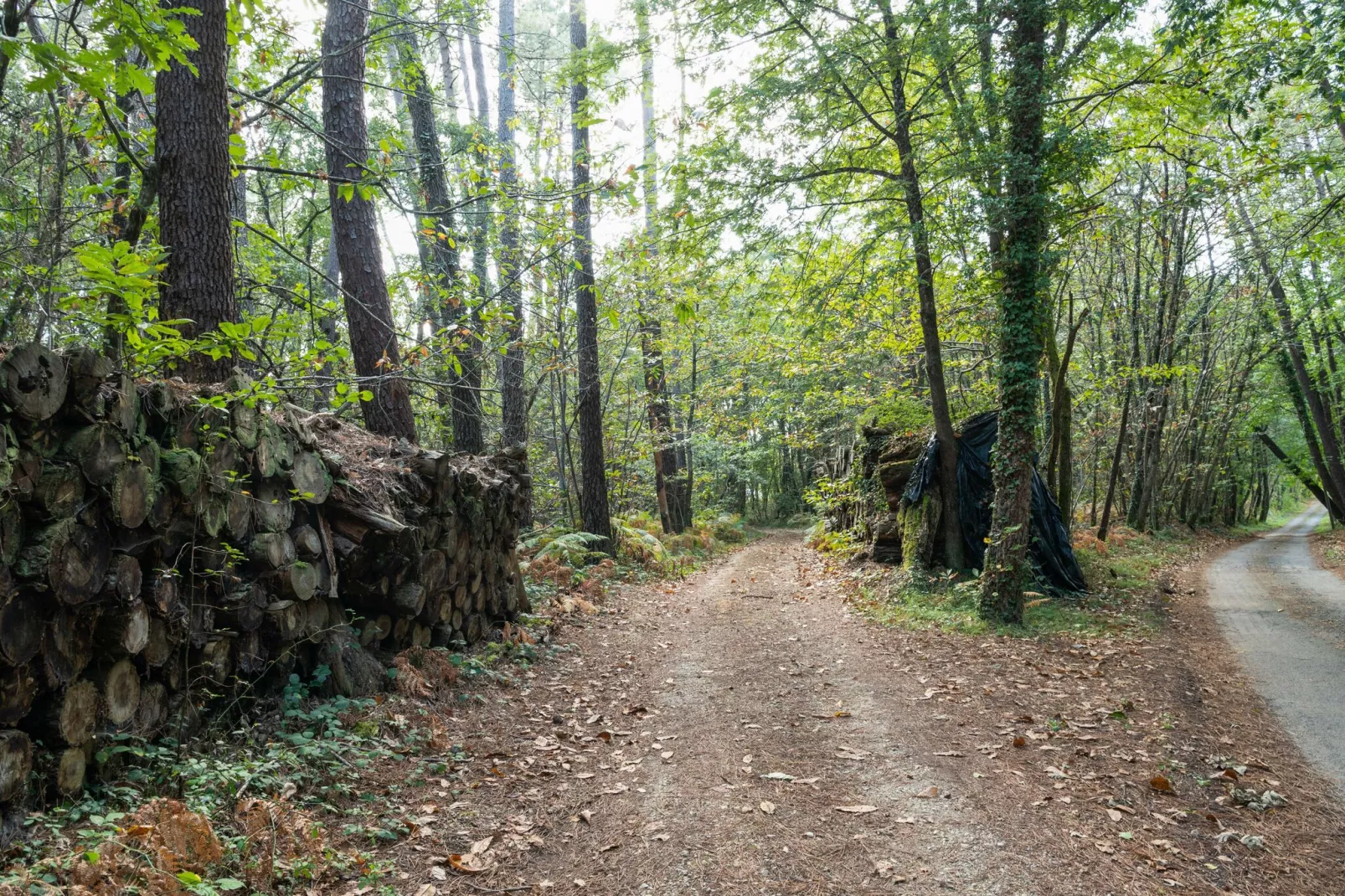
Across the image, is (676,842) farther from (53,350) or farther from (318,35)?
(318,35)

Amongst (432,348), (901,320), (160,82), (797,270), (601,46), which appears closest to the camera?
(160,82)

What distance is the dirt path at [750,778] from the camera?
338 cm

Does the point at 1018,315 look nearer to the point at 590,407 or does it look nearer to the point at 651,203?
the point at 651,203

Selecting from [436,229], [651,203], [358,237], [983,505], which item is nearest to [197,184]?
[358,237]

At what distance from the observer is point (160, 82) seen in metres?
4.72

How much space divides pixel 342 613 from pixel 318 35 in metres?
7.17

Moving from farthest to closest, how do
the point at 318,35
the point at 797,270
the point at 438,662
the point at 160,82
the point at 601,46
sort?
the point at 797,270
the point at 601,46
the point at 318,35
the point at 438,662
the point at 160,82

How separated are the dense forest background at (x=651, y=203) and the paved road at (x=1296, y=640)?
8.39 ft

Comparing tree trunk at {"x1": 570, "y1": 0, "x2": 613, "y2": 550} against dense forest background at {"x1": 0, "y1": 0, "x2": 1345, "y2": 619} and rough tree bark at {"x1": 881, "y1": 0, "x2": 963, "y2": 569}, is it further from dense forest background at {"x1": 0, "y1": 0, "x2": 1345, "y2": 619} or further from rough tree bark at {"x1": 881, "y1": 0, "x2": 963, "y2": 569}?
rough tree bark at {"x1": 881, "y1": 0, "x2": 963, "y2": 569}

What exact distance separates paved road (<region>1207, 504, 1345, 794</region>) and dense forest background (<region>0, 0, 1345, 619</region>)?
256 centimetres

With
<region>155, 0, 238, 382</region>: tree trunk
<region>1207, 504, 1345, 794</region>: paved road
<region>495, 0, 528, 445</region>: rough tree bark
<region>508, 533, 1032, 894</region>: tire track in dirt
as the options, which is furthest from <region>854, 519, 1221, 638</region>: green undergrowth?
<region>155, 0, 238, 382</region>: tree trunk

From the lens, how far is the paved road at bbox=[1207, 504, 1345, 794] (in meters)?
5.24

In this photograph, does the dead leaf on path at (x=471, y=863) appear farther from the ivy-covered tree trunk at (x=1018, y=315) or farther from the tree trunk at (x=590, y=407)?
the tree trunk at (x=590, y=407)

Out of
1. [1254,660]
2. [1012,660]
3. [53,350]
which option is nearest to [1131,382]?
[1254,660]
